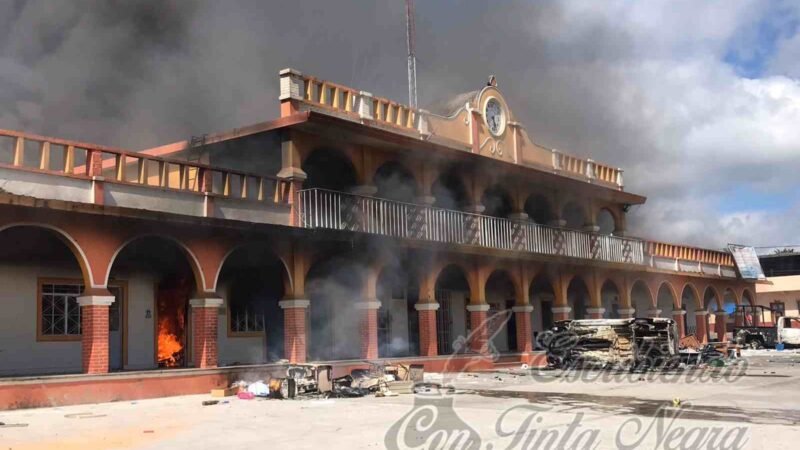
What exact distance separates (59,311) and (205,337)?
335cm

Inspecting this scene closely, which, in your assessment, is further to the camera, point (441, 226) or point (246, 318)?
point (441, 226)

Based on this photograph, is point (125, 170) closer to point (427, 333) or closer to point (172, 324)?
point (172, 324)

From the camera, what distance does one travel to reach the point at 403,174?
70.4ft

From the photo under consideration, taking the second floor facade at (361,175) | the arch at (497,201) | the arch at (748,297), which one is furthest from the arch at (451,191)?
the arch at (748,297)

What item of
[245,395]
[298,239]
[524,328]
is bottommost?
[245,395]

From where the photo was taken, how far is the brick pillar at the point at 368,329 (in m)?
18.6

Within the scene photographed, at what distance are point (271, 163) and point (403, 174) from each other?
3.86 metres

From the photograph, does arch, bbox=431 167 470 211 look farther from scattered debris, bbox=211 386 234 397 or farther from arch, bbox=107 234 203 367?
A: scattered debris, bbox=211 386 234 397

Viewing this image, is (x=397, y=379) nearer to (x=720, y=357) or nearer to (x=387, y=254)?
(x=387, y=254)

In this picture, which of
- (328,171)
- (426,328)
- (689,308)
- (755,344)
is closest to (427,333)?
(426,328)

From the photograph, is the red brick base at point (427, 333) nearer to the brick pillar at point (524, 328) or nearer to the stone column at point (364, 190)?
the stone column at point (364, 190)

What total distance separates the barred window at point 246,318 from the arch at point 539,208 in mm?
10107

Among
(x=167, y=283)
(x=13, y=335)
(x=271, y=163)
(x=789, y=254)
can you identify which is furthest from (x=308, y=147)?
(x=789, y=254)

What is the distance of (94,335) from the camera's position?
45.0 feet
